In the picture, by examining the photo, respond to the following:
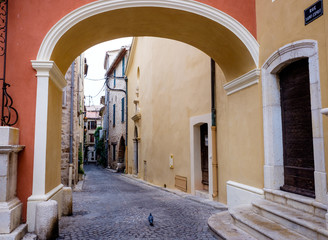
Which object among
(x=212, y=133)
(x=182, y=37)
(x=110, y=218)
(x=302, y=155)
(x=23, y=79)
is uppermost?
(x=182, y=37)

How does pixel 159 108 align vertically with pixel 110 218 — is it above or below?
above

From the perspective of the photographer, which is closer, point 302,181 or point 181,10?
point 302,181

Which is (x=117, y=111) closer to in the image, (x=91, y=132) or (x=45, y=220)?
(x=45, y=220)

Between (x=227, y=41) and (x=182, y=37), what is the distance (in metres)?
1.06

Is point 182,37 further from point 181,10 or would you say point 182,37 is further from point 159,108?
point 159,108

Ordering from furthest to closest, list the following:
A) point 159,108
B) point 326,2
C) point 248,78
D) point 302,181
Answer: point 159,108
point 248,78
point 302,181
point 326,2

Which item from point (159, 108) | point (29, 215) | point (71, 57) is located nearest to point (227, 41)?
point (71, 57)

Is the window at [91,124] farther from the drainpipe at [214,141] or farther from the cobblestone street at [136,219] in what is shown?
the drainpipe at [214,141]

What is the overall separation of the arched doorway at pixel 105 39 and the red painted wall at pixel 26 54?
100mm

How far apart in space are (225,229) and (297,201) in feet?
3.85

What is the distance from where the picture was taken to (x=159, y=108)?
1341cm

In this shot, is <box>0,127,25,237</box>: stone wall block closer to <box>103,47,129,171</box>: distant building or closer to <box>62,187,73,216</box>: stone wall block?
<box>62,187,73,216</box>: stone wall block

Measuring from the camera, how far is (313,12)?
14.0 feet

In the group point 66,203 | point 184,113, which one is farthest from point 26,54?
point 184,113
